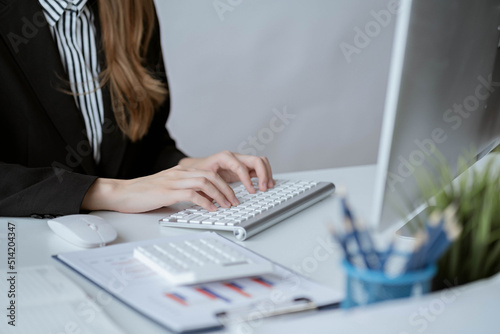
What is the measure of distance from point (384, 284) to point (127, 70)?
1.16 metres

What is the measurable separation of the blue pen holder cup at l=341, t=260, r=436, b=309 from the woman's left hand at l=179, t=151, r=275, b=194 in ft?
2.05

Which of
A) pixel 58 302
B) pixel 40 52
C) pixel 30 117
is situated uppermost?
pixel 40 52

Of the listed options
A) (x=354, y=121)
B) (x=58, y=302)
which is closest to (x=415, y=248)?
(x=58, y=302)

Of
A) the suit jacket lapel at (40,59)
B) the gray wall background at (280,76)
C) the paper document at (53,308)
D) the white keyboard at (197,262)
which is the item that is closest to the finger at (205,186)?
the white keyboard at (197,262)

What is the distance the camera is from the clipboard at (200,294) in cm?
57

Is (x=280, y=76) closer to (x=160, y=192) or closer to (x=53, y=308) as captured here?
(x=160, y=192)

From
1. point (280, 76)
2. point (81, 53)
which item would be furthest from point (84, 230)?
point (280, 76)

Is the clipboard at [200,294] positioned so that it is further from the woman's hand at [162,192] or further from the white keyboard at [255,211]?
the woman's hand at [162,192]

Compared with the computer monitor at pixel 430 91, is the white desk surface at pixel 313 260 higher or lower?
lower

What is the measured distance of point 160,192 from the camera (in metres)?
1.00

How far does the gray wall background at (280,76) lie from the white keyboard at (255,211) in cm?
182

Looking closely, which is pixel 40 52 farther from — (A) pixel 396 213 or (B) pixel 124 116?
(A) pixel 396 213

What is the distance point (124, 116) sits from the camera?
148cm

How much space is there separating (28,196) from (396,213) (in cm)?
65
